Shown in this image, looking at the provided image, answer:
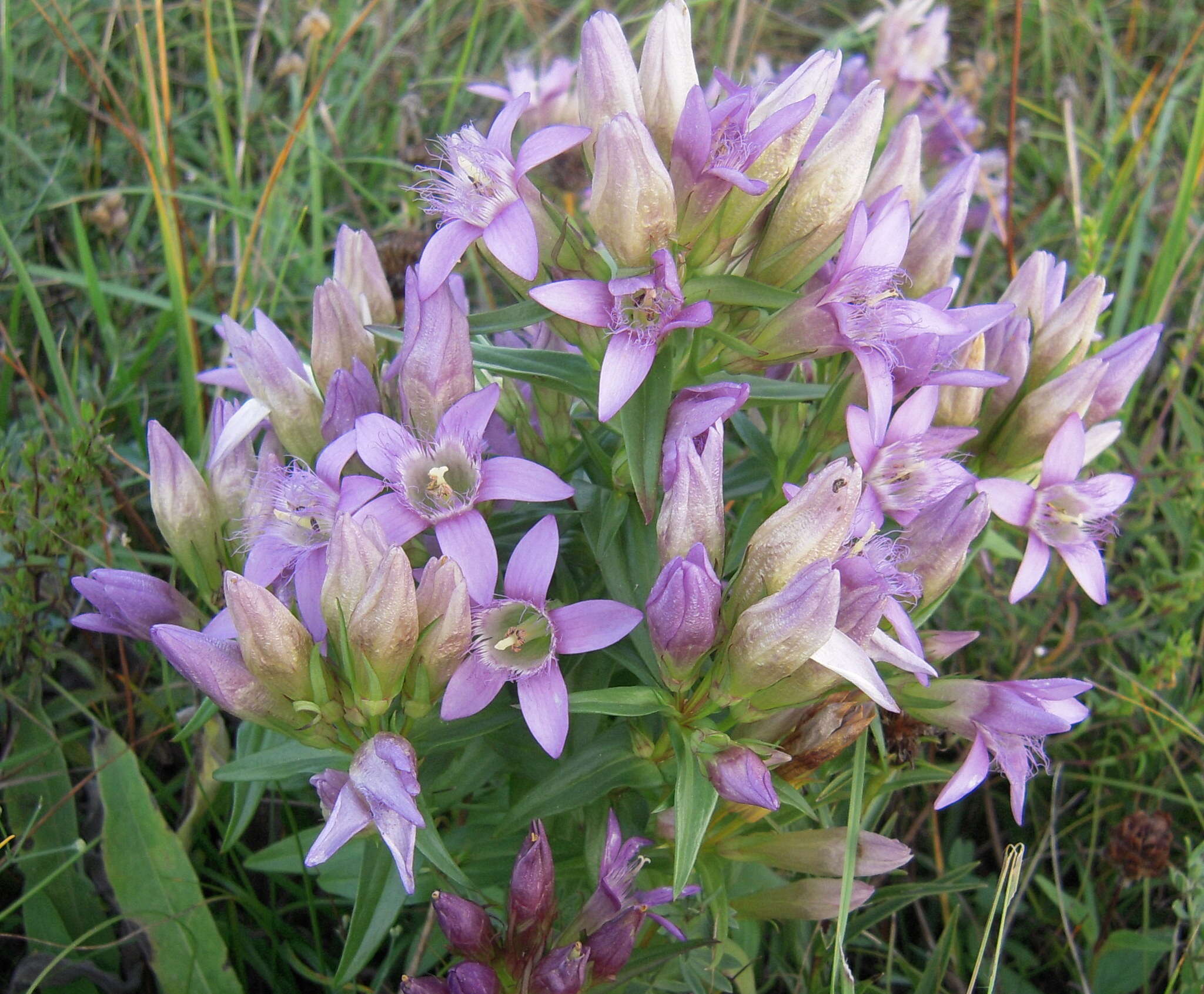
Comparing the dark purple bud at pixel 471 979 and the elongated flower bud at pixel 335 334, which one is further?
the elongated flower bud at pixel 335 334

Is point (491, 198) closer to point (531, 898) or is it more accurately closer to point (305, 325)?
point (531, 898)

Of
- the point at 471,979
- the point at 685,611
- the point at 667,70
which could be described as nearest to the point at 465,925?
the point at 471,979

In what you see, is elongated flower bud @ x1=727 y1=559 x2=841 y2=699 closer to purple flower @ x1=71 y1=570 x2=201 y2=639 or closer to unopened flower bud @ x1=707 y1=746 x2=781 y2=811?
unopened flower bud @ x1=707 y1=746 x2=781 y2=811

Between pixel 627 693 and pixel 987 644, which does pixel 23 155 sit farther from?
pixel 987 644

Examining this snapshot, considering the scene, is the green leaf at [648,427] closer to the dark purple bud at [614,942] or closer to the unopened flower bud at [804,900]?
the dark purple bud at [614,942]

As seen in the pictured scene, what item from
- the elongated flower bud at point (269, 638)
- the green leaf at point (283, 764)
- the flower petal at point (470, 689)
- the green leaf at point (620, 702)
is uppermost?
the elongated flower bud at point (269, 638)

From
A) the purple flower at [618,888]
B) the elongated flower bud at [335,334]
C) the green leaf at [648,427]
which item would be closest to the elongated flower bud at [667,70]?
the green leaf at [648,427]
